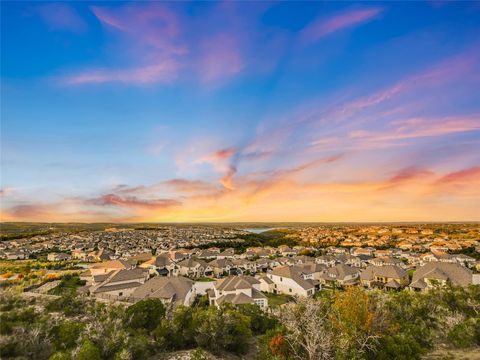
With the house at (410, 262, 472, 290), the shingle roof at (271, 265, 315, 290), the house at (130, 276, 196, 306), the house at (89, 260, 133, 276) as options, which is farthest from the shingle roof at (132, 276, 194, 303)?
the house at (410, 262, 472, 290)

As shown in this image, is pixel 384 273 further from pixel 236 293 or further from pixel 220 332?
pixel 220 332

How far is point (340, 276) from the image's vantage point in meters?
58.7

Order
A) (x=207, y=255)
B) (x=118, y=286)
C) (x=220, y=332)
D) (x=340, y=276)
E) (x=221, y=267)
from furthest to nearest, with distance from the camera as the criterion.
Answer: (x=207, y=255)
(x=221, y=267)
(x=340, y=276)
(x=118, y=286)
(x=220, y=332)

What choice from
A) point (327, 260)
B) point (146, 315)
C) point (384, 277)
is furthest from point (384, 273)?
point (146, 315)

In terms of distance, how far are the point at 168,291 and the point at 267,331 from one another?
24.2m

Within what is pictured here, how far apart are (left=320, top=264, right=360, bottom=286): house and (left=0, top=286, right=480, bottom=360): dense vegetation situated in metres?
31.0

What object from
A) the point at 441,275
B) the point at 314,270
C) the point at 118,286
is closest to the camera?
the point at 118,286

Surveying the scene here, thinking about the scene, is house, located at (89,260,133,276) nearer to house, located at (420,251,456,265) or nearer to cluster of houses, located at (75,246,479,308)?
cluster of houses, located at (75,246,479,308)

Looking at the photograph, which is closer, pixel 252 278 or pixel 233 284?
pixel 233 284

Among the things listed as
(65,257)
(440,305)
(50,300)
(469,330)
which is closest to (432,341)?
(469,330)

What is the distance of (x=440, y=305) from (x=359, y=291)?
14.6 m

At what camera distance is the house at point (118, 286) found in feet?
132

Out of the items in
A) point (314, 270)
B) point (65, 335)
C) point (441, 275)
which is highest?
point (65, 335)

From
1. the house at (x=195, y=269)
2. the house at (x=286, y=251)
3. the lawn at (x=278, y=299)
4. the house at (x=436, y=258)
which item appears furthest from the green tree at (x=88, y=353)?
the house at (x=286, y=251)
